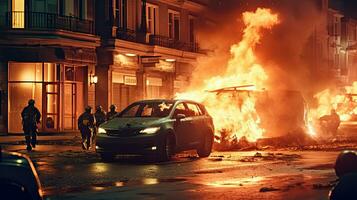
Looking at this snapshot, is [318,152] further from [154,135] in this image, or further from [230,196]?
[230,196]

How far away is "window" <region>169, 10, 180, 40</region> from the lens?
43.0m

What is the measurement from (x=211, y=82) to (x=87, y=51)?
933 centimetres

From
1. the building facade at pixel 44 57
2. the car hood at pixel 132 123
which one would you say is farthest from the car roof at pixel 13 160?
the building facade at pixel 44 57

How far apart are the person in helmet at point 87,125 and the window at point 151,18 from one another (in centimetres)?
1861

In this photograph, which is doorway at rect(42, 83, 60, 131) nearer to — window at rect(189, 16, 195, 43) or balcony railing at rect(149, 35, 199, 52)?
balcony railing at rect(149, 35, 199, 52)

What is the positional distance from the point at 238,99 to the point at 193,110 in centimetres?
479

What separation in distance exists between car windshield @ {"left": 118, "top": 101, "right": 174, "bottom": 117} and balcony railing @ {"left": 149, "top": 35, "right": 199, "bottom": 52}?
2120 cm

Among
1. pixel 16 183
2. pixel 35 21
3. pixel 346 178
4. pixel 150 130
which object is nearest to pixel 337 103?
pixel 35 21

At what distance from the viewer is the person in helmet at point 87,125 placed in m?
21.7

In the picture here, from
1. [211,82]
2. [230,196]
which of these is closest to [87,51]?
[211,82]

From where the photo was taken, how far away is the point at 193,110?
19.2m

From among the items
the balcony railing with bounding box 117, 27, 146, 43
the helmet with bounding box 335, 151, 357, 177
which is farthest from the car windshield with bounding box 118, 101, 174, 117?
the balcony railing with bounding box 117, 27, 146, 43

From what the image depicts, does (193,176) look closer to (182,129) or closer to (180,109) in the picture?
(182,129)

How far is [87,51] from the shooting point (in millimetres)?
34531
